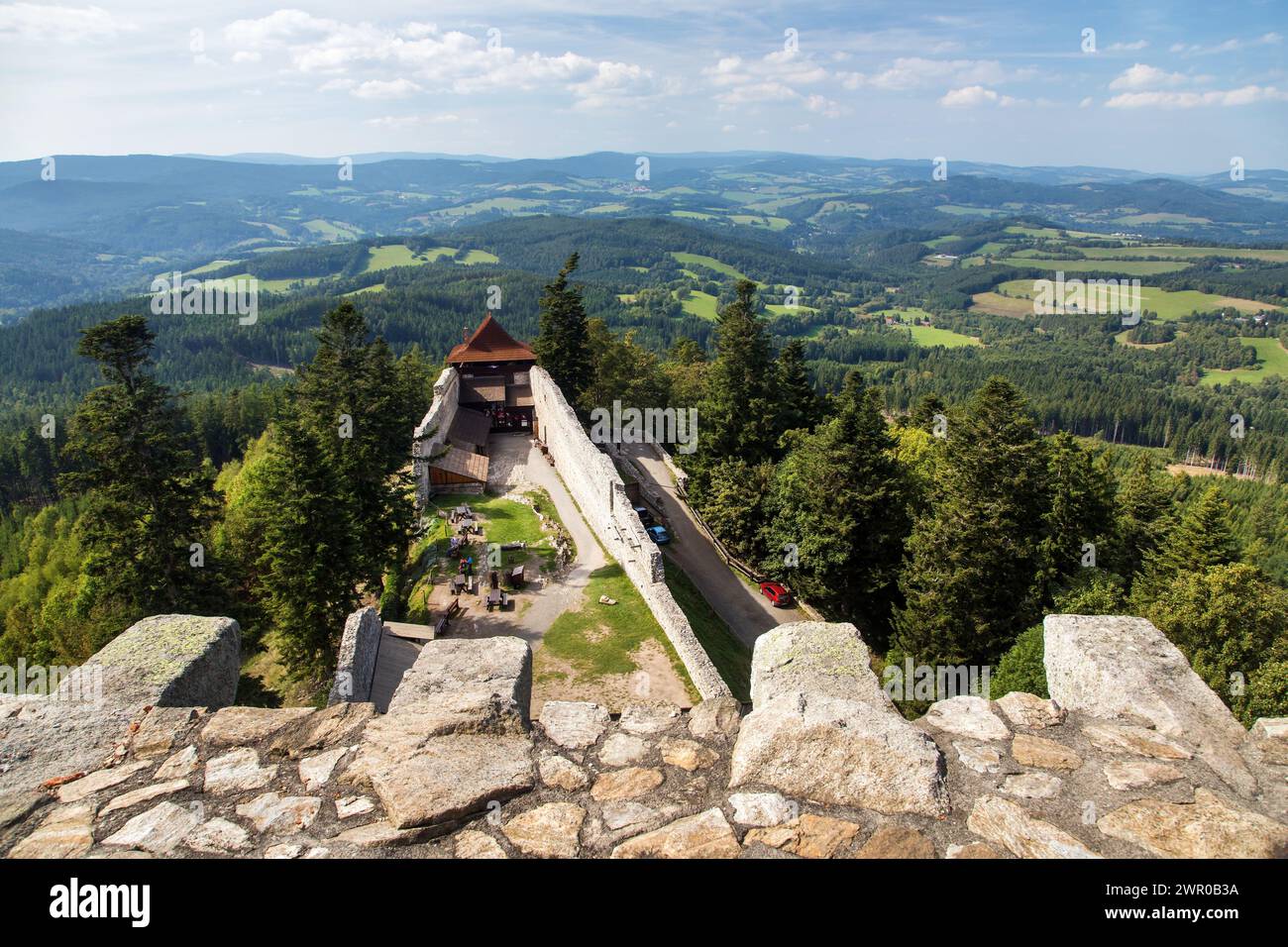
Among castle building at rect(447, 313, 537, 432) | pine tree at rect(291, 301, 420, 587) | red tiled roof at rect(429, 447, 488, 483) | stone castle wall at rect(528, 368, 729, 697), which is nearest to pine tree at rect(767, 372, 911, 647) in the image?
stone castle wall at rect(528, 368, 729, 697)

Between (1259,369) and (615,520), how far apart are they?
206578mm

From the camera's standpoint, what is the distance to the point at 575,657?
21.1m

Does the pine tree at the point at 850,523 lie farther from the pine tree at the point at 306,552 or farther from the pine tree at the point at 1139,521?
the pine tree at the point at 306,552

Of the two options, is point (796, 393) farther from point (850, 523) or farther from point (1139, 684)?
point (1139, 684)

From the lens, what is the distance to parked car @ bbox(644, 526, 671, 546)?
33250 mm

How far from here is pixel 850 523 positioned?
94.8 feet

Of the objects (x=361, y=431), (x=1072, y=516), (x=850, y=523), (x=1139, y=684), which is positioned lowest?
(x=850, y=523)

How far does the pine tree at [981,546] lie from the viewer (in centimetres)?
2448

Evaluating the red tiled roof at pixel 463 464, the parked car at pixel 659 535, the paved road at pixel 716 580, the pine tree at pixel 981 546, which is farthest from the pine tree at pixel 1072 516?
the red tiled roof at pixel 463 464

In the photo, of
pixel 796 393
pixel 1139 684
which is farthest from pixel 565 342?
pixel 1139 684
